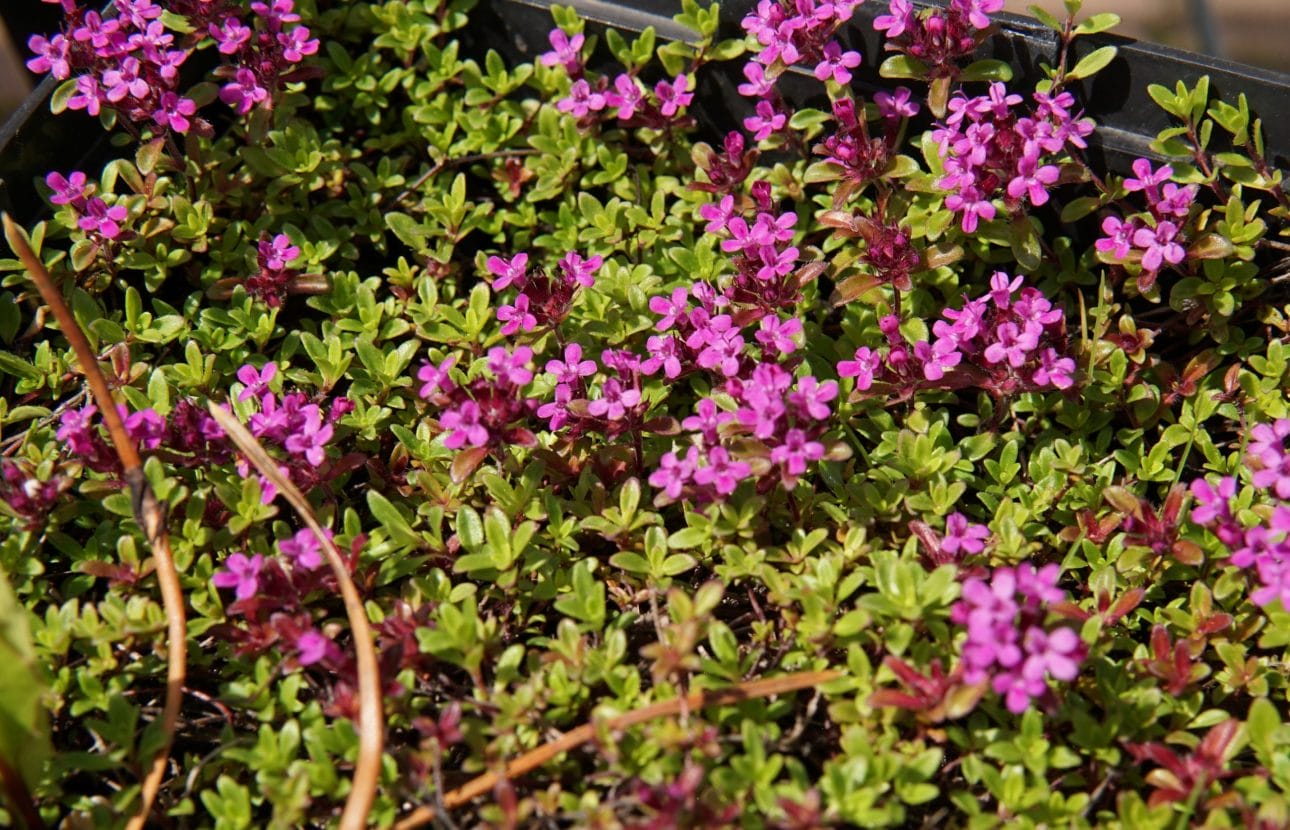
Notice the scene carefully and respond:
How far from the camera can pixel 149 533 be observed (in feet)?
7.73

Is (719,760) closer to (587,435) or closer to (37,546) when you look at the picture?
(587,435)

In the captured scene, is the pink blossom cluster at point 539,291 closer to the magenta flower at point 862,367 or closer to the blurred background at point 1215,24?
the magenta flower at point 862,367

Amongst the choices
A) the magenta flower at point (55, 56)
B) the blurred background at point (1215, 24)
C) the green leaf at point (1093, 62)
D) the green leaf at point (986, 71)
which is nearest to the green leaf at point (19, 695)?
the magenta flower at point (55, 56)

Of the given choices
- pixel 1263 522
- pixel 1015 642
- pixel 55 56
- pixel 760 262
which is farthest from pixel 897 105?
pixel 55 56

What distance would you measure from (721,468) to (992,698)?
0.66 meters

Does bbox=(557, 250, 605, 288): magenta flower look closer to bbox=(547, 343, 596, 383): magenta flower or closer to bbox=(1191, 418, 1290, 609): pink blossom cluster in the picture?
bbox=(547, 343, 596, 383): magenta flower

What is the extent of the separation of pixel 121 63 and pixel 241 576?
1.39 meters

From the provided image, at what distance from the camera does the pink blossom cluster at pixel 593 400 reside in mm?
2568

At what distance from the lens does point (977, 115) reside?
108 inches

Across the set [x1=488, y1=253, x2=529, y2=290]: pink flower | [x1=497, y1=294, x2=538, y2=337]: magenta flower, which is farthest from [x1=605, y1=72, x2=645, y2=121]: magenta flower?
[x1=497, y1=294, x2=538, y2=337]: magenta flower

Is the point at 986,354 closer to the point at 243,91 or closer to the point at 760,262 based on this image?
the point at 760,262

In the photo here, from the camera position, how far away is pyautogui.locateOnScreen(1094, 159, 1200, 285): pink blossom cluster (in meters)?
2.65

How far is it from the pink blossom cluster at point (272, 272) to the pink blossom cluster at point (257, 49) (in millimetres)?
399

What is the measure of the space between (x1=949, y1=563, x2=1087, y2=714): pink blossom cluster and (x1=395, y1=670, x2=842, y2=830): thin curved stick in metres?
0.32
